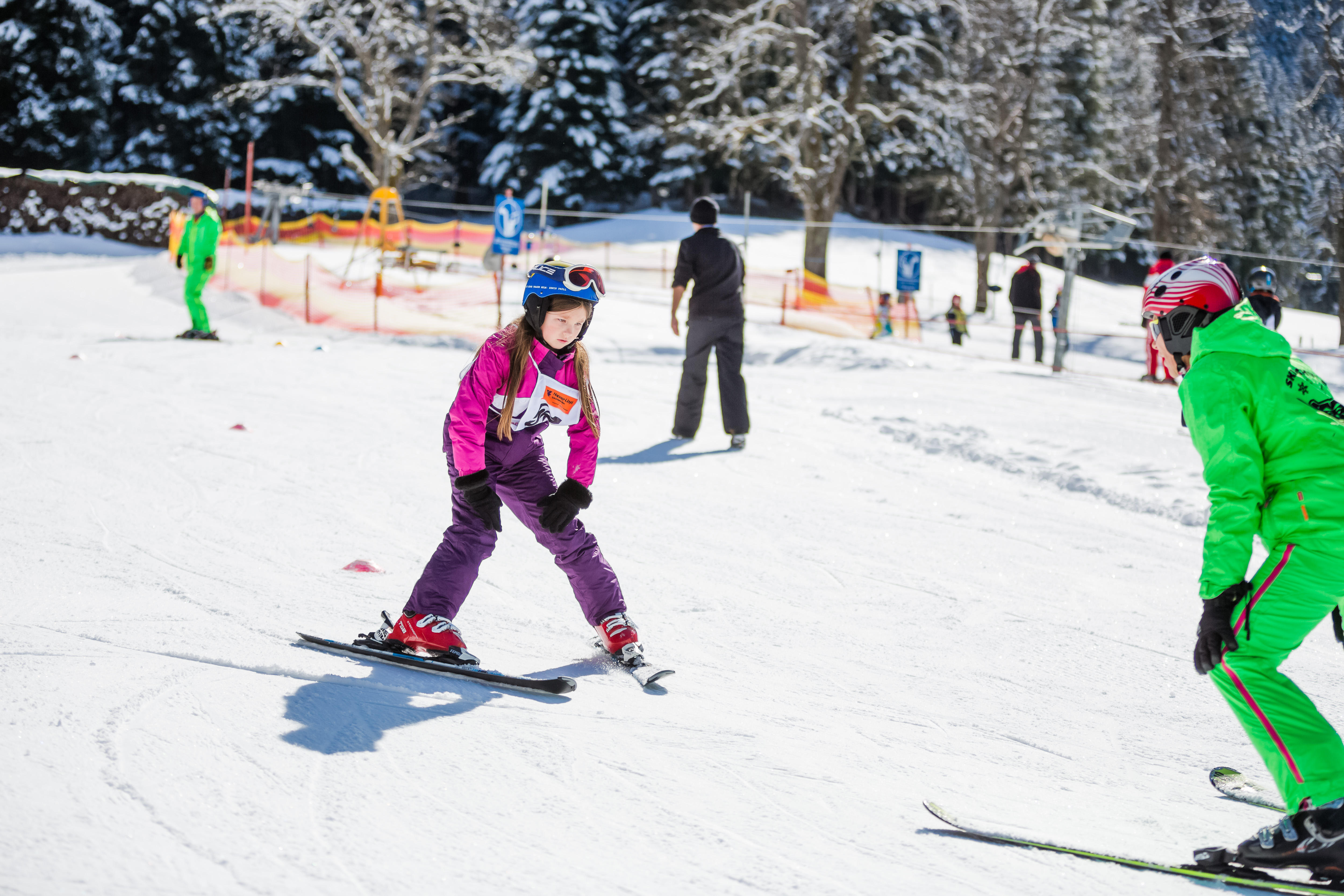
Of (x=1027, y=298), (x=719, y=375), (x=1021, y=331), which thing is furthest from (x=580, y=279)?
(x=1021, y=331)

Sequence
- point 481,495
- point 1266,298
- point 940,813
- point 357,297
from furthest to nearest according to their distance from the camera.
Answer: point 357,297 < point 1266,298 < point 481,495 < point 940,813

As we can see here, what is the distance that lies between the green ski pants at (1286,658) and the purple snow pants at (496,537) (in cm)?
213

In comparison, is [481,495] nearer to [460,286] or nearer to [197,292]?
[197,292]

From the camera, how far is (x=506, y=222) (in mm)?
19000

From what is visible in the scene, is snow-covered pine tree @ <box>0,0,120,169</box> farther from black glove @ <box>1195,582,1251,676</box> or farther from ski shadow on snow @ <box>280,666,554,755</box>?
black glove @ <box>1195,582,1251,676</box>

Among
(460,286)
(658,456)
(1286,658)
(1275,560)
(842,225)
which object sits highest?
(842,225)

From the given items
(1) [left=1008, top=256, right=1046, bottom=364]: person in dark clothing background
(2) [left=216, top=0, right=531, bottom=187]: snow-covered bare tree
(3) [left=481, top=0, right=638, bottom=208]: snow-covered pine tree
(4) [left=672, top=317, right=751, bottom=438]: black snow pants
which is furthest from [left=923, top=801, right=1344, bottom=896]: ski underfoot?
(3) [left=481, top=0, right=638, bottom=208]: snow-covered pine tree

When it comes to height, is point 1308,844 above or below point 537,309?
below

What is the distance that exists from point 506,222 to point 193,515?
1363 centimetres

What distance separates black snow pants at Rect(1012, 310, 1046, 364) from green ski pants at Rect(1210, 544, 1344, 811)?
47.0 feet

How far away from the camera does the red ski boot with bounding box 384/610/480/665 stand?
3.94m

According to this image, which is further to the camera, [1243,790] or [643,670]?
[643,670]

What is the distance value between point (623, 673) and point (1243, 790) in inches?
79.9

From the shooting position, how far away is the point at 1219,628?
2.67 m
